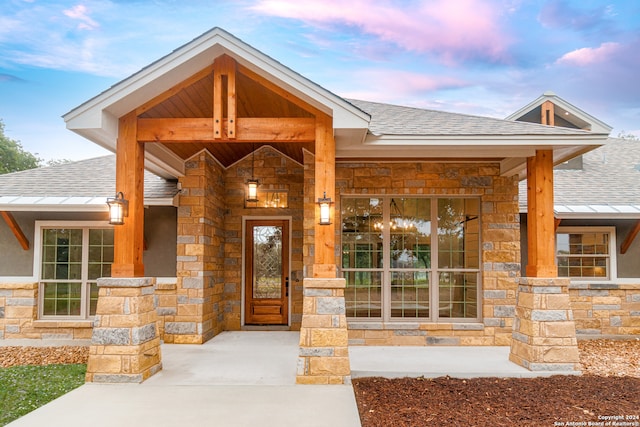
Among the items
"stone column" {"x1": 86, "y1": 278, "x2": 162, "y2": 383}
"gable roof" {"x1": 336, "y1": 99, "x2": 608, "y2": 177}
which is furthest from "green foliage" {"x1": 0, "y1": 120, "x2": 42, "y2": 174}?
"gable roof" {"x1": 336, "y1": 99, "x2": 608, "y2": 177}

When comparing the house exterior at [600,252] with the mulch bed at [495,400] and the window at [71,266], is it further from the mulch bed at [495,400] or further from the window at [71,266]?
the window at [71,266]

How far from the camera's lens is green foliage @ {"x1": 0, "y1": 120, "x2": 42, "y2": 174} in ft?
76.6

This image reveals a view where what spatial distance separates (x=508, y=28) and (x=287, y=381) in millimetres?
18159

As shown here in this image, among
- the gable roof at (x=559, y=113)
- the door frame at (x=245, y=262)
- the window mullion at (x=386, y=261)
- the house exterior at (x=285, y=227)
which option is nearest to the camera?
the house exterior at (x=285, y=227)

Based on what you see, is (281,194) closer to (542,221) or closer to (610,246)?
(542,221)

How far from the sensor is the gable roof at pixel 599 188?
27.3 feet

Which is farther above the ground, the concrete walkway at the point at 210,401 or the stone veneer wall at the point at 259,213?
the stone veneer wall at the point at 259,213

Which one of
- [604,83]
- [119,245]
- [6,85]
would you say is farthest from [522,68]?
[6,85]

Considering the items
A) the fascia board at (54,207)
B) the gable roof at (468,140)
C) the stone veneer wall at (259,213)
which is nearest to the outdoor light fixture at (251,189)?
the stone veneer wall at (259,213)

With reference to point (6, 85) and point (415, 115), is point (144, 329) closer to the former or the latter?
point (415, 115)

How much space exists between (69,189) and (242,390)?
592cm

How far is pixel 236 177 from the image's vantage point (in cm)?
894

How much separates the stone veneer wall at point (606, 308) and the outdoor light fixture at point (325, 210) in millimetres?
6017

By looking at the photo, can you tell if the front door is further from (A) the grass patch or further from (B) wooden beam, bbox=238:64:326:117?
(B) wooden beam, bbox=238:64:326:117
